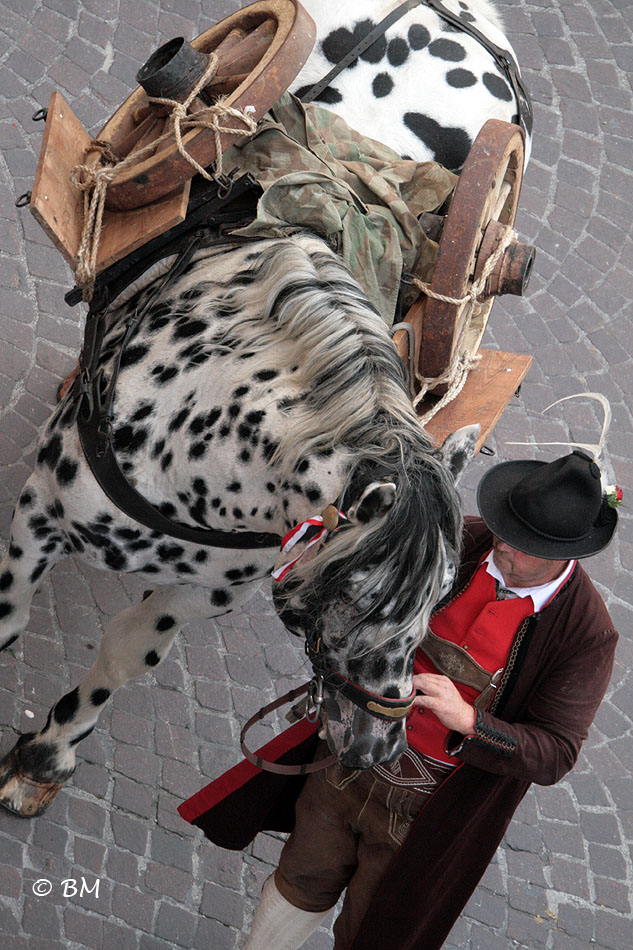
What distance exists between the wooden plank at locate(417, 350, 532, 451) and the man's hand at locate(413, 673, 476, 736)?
0.89 meters

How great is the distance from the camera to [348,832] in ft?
9.66

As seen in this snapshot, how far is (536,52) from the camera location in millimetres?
6852

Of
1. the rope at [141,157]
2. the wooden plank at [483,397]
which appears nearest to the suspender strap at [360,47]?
the rope at [141,157]

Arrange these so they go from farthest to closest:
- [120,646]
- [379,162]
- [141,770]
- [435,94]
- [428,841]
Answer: [435,94], [141,770], [379,162], [120,646], [428,841]

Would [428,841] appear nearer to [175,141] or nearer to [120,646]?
[120,646]

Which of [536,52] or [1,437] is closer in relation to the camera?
[1,437]

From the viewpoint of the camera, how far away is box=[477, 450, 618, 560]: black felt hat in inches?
97.8

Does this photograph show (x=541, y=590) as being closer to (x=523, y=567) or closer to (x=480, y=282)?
(x=523, y=567)

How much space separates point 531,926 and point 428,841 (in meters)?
1.44

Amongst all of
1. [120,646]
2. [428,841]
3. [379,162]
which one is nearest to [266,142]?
[379,162]

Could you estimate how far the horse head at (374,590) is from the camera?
2.06 metres

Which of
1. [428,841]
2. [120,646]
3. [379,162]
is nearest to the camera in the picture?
[428,841]

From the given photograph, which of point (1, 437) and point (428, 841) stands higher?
point (1, 437)

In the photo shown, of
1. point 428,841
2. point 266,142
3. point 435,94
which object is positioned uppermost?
point 266,142
